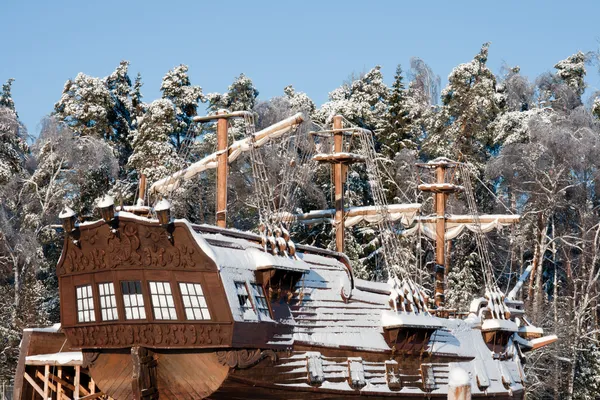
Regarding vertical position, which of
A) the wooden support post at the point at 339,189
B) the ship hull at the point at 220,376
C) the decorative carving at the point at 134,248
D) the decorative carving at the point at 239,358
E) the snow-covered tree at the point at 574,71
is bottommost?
the ship hull at the point at 220,376

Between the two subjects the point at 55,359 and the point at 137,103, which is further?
the point at 137,103

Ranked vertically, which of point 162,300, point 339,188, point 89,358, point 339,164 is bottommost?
point 89,358

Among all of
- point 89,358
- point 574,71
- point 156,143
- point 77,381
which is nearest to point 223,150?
point 77,381

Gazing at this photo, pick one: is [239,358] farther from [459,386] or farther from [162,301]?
[459,386]

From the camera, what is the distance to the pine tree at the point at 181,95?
35.9m

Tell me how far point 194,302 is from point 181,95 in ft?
74.2

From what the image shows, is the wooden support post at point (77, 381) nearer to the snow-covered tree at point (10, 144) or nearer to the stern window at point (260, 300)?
the stern window at point (260, 300)

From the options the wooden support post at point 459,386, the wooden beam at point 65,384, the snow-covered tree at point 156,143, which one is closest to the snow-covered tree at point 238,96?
the snow-covered tree at point 156,143

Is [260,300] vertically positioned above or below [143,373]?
above

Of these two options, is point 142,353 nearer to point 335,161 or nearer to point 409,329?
point 409,329

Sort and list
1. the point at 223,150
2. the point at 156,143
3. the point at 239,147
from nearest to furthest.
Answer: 1. the point at 223,150
2. the point at 239,147
3. the point at 156,143

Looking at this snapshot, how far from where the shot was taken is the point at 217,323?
1429 centimetres

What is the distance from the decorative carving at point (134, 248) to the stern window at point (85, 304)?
1.15ft

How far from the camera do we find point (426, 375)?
18.1 m
